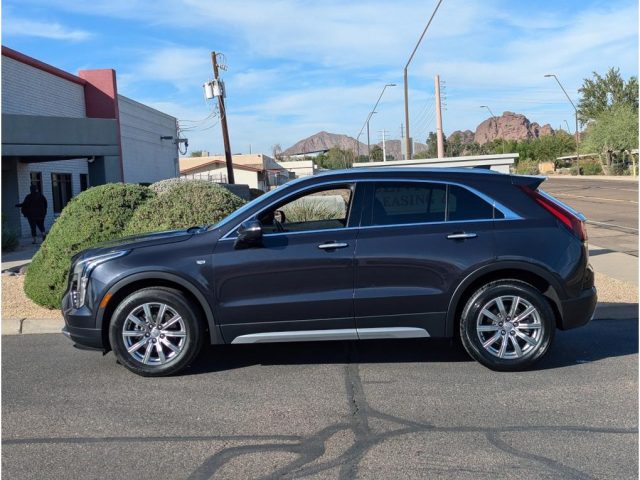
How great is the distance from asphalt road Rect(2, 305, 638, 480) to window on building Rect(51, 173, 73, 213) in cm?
1999

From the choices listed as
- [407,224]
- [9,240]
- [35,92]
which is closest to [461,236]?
[407,224]

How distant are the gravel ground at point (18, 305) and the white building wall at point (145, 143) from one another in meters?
20.1

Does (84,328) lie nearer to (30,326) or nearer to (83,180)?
(30,326)

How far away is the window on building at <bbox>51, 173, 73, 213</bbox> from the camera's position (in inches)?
1003

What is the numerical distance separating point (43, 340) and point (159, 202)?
258 centimetres

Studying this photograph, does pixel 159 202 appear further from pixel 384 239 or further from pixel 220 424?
pixel 220 424

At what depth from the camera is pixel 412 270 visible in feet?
19.4

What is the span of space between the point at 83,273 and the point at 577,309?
4568mm

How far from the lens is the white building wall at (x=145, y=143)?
101ft

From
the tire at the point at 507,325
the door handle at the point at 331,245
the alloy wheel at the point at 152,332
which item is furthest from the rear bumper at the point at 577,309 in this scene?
the alloy wheel at the point at 152,332

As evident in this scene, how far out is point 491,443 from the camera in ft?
14.5

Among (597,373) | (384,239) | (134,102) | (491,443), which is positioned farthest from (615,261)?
(134,102)

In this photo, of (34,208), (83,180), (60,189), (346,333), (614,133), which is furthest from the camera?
(614,133)

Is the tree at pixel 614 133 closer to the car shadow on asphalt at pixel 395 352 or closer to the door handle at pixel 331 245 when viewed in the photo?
the car shadow on asphalt at pixel 395 352
